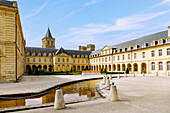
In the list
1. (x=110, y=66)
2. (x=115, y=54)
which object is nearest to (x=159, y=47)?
(x=115, y=54)

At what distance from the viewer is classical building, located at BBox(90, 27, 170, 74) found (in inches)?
1145

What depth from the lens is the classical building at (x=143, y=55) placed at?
2908cm

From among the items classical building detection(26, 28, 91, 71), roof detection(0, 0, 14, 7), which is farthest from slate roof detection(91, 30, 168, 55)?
roof detection(0, 0, 14, 7)

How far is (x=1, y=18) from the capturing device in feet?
46.4

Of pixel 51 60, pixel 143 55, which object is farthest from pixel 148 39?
pixel 51 60

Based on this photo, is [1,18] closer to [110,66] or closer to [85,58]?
[110,66]

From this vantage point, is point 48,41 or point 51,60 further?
point 48,41

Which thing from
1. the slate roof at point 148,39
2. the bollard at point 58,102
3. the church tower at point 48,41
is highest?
the church tower at point 48,41

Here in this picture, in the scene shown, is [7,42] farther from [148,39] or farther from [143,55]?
[148,39]

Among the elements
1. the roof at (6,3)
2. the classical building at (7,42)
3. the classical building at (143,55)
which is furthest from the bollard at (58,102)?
the classical building at (143,55)

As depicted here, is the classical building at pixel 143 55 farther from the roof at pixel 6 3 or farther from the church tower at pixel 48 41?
the church tower at pixel 48 41

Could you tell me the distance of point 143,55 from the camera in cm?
3466

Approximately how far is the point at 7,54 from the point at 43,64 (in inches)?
1630

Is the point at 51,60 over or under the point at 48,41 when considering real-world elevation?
under
